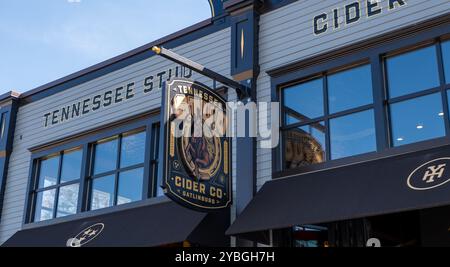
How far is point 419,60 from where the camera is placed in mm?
10617

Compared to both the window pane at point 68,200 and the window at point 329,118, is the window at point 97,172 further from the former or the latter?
the window at point 329,118

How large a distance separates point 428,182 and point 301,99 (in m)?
3.55

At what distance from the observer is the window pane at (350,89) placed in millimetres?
11086

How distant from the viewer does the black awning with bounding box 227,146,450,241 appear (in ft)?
29.0

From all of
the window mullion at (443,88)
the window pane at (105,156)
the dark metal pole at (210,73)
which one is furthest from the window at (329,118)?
the window pane at (105,156)

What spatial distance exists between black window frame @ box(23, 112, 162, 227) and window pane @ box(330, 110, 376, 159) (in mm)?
4012

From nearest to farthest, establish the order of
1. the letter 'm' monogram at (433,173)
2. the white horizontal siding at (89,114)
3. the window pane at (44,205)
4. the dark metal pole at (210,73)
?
the letter 'm' monogram at (433,173), the dark metal pole at (210,73), the white horizontal siding at (89,114), the window pane at (44,205)

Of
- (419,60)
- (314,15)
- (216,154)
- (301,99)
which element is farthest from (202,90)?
(419,60)

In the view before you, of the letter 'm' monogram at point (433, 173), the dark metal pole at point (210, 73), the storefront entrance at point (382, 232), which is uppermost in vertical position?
the dark metal pole at point (210, 73)

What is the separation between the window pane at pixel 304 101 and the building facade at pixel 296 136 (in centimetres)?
2

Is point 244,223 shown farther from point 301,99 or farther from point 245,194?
point 301,99

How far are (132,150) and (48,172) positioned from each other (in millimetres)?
2965

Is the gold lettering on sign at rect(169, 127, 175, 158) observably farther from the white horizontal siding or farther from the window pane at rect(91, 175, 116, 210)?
the window pane at rect(91, 175, 116, 210)

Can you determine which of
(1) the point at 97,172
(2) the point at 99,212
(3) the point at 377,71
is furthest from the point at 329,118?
(1) the point at 97,172
